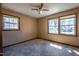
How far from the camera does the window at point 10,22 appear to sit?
1.99 meters

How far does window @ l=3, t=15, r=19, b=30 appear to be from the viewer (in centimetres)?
199

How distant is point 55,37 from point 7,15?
159cm

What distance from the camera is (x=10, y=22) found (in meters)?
2.02

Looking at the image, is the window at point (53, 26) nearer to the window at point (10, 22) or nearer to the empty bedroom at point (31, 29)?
the empty bedroom at point (31, 29)

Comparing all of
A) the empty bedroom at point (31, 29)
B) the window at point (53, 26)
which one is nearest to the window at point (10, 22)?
the empty bedroom at point (31, 29)

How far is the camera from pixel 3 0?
1.46 metres

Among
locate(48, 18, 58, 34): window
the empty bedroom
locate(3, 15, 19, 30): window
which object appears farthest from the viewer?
locate(48, 18, 58, 34): window

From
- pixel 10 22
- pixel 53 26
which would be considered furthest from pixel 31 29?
pixel 53 26

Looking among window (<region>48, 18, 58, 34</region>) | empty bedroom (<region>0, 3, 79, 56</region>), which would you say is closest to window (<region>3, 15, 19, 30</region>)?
empty bedroom (<region>0, 3, 79, 56</region>)

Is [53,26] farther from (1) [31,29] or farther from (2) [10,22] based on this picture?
(2) [10,22]

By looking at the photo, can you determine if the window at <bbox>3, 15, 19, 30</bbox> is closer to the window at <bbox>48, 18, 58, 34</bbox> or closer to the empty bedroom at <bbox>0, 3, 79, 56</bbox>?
the empty bedroom at <bbox>0, 3, 79, 56</bbox>

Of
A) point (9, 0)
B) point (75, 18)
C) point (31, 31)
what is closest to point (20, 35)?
point (31, 31)

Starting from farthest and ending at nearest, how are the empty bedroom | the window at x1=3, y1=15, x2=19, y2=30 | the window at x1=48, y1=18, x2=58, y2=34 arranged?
the window at x1=48, y1=18, x2=58, y2=34 → the empty bedroom → the window at x1=3, y1=15, x2=19, y2=30

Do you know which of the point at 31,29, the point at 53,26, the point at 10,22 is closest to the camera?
the point at 10,22
